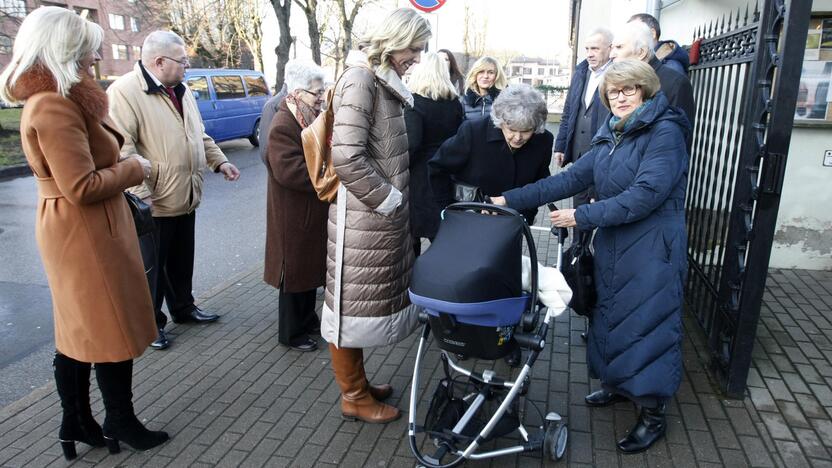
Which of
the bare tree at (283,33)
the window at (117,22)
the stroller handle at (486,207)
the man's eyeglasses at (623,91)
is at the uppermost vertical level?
the window at (117,22)

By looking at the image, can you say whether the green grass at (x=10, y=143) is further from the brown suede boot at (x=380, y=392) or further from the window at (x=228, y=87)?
the brown suede boot at (x=380, y=392)

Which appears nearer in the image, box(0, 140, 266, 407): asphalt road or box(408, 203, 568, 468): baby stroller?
box(408, 203, 568, 468): baby stroller

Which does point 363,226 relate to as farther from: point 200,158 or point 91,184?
point 200,158

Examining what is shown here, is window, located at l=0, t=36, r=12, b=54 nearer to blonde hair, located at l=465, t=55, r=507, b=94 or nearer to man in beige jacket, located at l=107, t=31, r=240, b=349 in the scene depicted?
man in beige jacket, located at l=107, t=31, r=240, b=349

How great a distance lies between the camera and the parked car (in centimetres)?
1421

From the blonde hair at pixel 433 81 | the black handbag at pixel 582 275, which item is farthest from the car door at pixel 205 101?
the black handbag at pixel 582 275

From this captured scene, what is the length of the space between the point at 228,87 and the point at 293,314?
493 inches

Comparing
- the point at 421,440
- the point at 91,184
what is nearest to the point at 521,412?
the point at 421,440

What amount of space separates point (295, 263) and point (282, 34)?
19.9 metres

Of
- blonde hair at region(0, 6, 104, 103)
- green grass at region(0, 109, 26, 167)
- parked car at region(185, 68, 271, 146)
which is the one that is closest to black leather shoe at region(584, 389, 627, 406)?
blonde hair at region(0, 6, 104, 103)

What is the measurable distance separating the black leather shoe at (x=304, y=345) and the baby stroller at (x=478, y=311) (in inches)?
57.9

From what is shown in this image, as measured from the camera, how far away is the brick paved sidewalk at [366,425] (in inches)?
113

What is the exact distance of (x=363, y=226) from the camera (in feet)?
9.29

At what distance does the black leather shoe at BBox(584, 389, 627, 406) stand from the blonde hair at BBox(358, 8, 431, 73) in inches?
81.3
